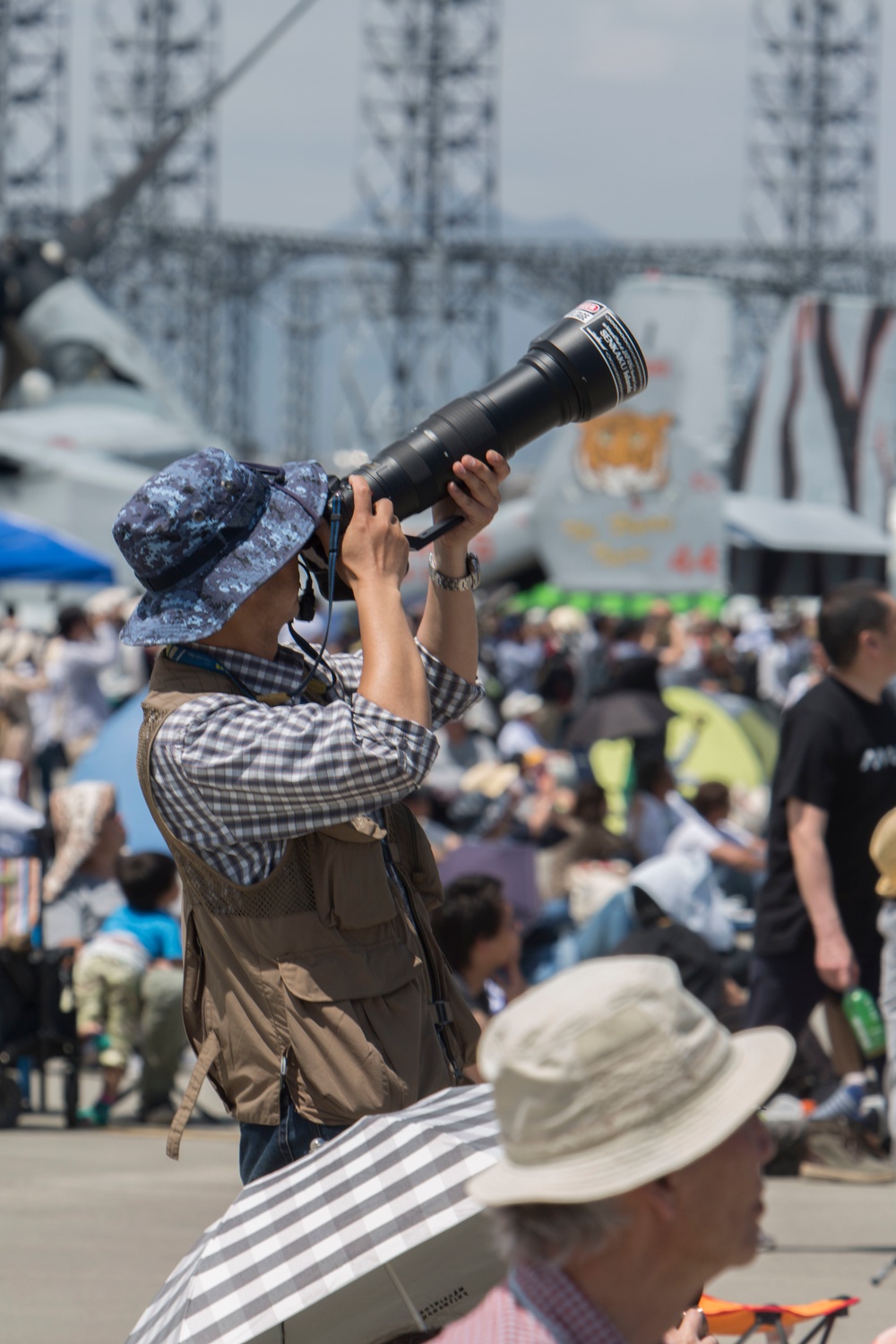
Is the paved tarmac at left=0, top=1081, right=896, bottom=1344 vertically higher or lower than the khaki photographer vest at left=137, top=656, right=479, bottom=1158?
lower

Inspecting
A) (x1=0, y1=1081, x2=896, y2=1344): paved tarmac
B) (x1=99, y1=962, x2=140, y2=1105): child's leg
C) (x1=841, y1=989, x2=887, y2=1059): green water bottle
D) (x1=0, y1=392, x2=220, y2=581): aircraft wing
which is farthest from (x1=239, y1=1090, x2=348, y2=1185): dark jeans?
(x1=0, y1=392, x2=220, y2=581): aircraft wing

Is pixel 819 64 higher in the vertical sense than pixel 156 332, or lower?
higher

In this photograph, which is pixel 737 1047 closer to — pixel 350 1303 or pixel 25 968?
pixel 350 1303

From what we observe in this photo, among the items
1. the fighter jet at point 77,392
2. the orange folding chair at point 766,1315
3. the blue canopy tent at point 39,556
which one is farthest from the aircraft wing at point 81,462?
the orange folding chair at point 766,1315

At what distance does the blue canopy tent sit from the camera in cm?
1254

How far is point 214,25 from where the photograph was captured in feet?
192

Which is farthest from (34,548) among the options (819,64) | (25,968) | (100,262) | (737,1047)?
(819,64)

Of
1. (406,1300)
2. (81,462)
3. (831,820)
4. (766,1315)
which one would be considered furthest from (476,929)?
(81,462)

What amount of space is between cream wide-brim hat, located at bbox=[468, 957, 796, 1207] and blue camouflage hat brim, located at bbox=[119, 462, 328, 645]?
1.01 metres

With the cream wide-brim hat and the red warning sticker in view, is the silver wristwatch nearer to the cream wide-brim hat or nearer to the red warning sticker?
the red warning sticker

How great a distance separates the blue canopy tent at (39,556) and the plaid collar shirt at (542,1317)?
36.9 feet

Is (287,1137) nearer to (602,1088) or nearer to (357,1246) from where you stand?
(357,1246)

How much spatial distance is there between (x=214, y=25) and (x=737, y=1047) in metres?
60.9

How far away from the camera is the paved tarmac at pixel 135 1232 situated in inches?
177
